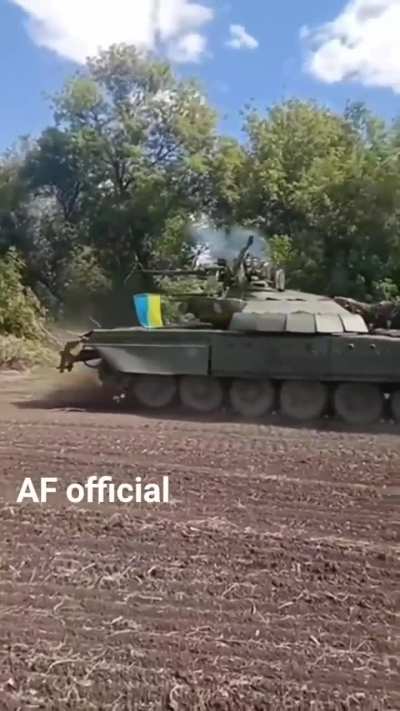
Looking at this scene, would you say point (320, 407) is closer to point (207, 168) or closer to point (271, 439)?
point (271, 439)

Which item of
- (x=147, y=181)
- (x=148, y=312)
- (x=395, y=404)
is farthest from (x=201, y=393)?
(x=147, y=181)

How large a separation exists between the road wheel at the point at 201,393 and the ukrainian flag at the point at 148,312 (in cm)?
118

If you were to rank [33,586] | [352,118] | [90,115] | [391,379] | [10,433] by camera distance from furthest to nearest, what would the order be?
[90,115] < [352,118] < [391,379] < [10,433] < [33,586]

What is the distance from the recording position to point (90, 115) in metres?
32.2

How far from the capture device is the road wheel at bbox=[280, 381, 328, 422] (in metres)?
12.7

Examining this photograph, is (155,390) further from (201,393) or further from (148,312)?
(148,312)

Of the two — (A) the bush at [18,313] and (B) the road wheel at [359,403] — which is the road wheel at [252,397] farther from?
(A) the bush at [18,313]

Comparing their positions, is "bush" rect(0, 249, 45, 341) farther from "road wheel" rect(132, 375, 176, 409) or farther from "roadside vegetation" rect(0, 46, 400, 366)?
"road wheel" rect(132, 375, 176, 409)

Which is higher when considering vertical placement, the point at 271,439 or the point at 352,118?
the point at 352,118

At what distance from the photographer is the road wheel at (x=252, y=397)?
506 inches

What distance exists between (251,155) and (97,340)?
743 inches

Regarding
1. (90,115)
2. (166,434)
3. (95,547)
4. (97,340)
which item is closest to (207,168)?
(90,115)

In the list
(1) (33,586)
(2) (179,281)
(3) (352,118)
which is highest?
(3) (352,118)

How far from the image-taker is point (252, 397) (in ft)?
42.4
